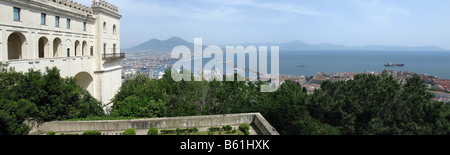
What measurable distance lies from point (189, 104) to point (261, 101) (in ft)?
14.6

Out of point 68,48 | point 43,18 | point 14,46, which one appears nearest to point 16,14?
point 43,18

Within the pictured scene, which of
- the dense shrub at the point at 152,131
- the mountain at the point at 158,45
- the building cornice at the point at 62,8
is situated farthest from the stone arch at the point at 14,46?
the mountain at the point at 158,45

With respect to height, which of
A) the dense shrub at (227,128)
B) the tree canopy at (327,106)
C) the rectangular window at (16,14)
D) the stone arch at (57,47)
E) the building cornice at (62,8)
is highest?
the building cornice at (62,8)

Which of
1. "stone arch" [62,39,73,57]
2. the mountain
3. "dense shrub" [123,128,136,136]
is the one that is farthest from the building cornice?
the mountain

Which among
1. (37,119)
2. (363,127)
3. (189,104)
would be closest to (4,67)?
Result: (37,119)

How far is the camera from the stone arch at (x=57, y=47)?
19078 millimetres

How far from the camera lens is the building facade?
1524 centimetres

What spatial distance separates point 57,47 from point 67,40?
0.79 meters

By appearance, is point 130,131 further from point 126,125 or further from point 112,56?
point 112,56

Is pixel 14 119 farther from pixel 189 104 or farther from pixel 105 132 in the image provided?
pixel 189 104

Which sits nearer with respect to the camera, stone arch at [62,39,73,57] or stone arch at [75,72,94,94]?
stone arch at [62,39,73,57]

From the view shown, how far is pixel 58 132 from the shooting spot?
1307 centimetres

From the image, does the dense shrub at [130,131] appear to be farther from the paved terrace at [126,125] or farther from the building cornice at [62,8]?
the building cornice at [62,8]

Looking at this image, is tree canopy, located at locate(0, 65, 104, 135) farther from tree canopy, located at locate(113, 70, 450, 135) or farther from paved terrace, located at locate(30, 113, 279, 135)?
tree canopy, located at locate(113, 70, 450, 135)
